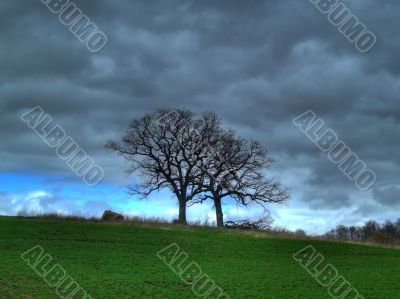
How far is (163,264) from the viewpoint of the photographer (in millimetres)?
23547

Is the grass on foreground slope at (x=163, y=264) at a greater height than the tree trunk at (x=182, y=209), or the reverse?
the tree trunk at (x=182, y=209)

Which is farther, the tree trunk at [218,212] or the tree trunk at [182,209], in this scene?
the tree trunk at [218,212]

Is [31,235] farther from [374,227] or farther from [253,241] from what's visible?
[374,227]

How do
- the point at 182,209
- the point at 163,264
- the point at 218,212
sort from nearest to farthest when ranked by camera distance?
the point at 163,264, the point at 182,209, the point at 218,212

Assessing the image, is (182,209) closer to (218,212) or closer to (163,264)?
(218,212)

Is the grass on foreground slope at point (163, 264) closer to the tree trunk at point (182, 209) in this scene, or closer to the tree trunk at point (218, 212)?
the tree trunk at point (182, 209)

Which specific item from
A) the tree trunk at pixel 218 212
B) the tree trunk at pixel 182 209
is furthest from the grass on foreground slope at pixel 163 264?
the tree trunk at pixel 218 212

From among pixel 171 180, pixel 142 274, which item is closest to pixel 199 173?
pixel 171 180

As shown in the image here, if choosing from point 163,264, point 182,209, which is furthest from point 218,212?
point 163,264

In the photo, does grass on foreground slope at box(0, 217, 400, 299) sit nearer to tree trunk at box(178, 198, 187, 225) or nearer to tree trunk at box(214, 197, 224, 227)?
tree trunk at box(178, 198, 187, 225)

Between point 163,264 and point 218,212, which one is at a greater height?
point 218,212

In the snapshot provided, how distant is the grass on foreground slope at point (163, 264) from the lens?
18.4 metres

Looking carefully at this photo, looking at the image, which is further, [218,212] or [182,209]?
[218,212]

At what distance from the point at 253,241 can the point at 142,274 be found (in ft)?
51.3
